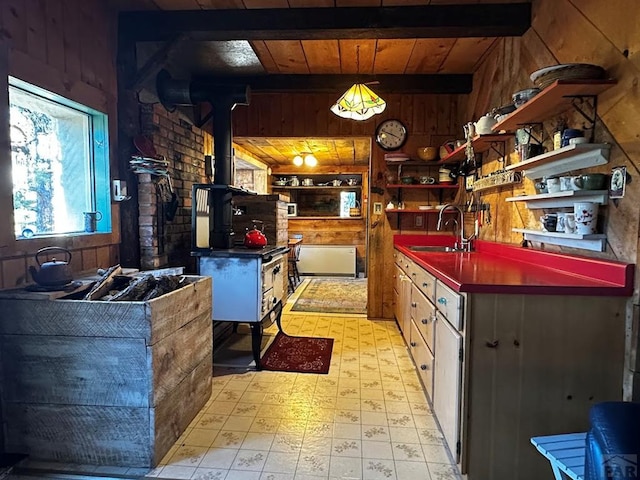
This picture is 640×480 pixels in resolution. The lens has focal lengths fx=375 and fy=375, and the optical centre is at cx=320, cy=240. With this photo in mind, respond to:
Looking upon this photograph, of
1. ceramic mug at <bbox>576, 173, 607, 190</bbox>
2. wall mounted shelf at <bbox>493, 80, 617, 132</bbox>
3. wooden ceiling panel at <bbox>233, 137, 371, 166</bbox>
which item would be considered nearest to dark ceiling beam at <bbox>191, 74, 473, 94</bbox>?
wooden ceiling panel at <bbox>233, 137, 371, 166</bbox>

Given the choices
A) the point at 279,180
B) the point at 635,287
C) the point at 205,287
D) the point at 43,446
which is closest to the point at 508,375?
the point at 635,287

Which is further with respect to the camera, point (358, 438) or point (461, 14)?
point (461, 14)

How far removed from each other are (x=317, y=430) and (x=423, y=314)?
0.92 metres

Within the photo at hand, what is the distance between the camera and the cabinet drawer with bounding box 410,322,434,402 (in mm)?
2105

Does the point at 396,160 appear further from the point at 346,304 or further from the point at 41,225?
the point at 41,225

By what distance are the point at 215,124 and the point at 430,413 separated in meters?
2.73

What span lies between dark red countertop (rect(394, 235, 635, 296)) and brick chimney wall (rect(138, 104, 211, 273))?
195 cm

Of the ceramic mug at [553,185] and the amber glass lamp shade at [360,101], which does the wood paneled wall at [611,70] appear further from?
the amber glass lamp shade at [360,101]

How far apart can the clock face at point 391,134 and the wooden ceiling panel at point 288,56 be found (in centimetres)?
98

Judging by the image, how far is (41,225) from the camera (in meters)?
2.03

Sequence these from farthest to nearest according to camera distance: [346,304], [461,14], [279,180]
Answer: [279,180] < [346,304] < [461,14]

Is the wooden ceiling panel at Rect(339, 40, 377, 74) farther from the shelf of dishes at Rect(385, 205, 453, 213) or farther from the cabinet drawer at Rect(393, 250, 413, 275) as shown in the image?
the cabinet drawer at Rect(393, 250, 413, 275)

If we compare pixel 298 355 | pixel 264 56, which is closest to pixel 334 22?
pixel 264 56

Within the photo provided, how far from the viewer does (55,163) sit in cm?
217
